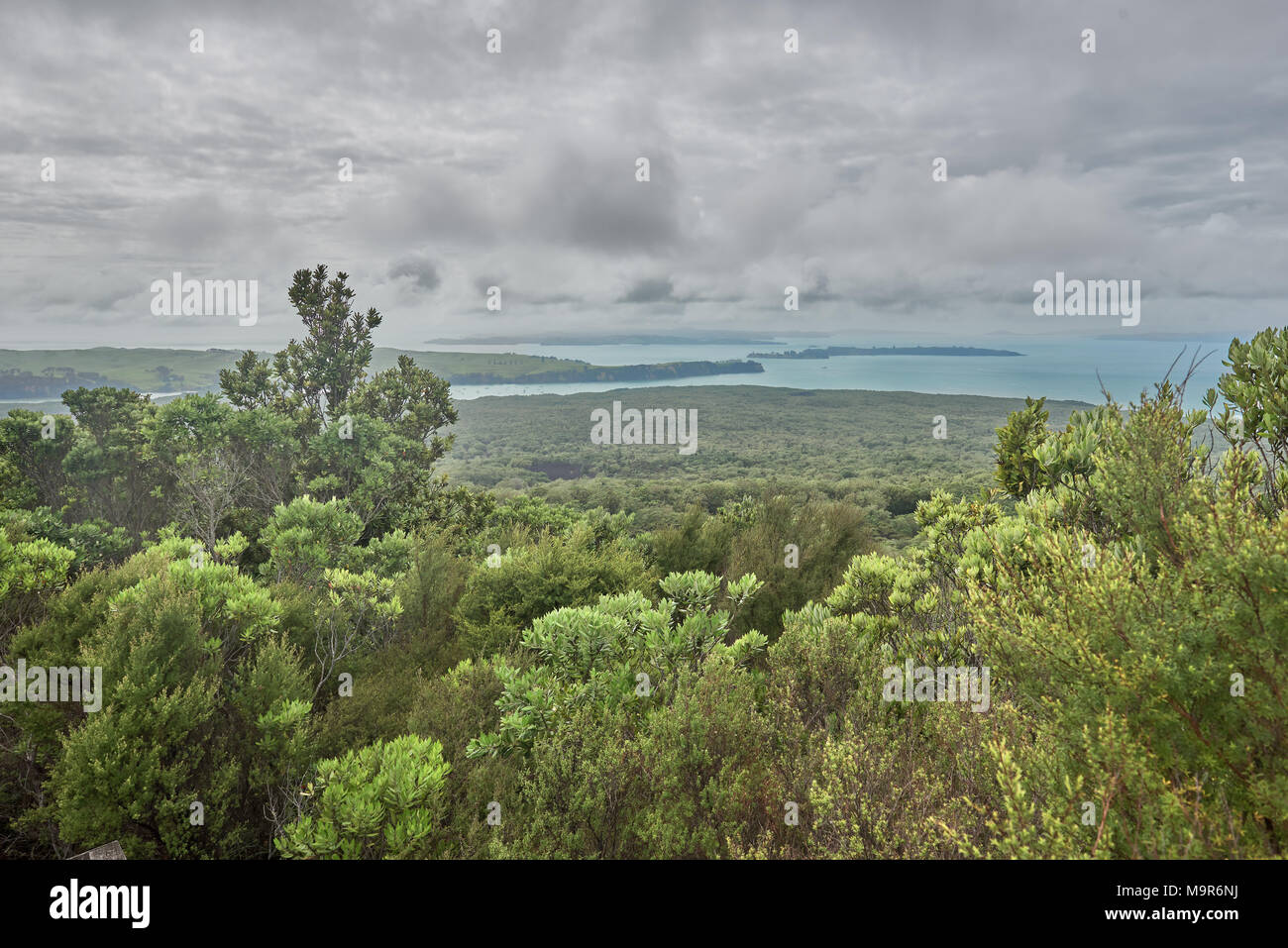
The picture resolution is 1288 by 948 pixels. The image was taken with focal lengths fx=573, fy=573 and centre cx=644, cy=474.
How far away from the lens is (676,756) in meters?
5.52

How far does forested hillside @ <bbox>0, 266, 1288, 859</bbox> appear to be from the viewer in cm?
329

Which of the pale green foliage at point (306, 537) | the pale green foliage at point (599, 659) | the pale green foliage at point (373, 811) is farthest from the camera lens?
the pale green foliage at point (306, 537)

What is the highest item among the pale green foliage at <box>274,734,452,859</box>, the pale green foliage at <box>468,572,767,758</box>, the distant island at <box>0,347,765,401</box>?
the distant island at <box>0,347,765,401</box>

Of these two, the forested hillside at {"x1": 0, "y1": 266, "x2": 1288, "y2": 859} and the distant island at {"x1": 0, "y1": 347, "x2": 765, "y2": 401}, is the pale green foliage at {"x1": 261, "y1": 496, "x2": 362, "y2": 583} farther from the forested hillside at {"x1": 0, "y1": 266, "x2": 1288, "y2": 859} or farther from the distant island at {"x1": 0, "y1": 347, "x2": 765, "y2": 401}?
the distant island at {"x1": 0, "y1": 347, "x2": 765, "y2": 401}

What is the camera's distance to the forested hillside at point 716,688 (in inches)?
130

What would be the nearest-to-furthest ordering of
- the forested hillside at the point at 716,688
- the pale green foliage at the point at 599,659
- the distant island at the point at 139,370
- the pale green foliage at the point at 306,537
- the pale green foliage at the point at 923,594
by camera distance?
the forested hillside at the point at 716,688, the pale green foliage at the point at 599,659, the pale green foliage at the point at 923,594, the pale green foliage at the point at 306,537, the distant island at the point at 139,370

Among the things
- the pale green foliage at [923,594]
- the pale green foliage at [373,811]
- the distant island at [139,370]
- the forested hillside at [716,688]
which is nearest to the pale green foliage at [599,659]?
the forested hillside at [716,688]

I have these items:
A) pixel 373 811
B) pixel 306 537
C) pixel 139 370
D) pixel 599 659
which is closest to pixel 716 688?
pixel 599 659

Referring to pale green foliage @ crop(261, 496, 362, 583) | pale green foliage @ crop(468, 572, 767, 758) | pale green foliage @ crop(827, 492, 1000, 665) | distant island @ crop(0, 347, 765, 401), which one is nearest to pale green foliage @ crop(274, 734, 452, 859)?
pale green foliage @ crop(468, 572, 767, 758)

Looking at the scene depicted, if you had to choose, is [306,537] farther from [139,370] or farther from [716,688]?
[139,370]

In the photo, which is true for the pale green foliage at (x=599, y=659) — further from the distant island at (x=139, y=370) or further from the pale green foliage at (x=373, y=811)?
the distant island at (x=139, y=370)
